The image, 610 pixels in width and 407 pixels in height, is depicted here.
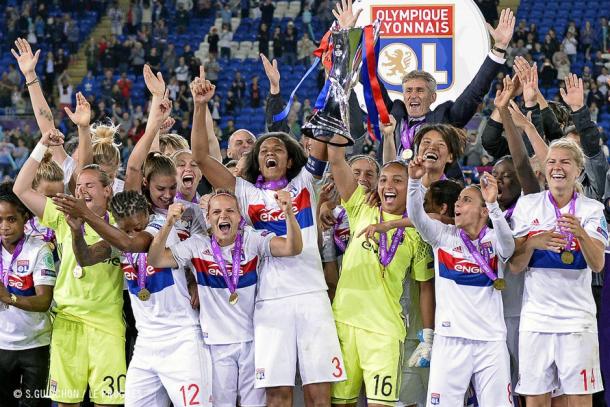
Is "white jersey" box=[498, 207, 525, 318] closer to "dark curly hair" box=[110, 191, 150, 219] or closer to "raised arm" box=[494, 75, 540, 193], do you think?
"raised arm" box=[494, 75, 540, 193]

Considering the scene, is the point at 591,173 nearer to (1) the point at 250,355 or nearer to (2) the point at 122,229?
(1) the point at 250,355

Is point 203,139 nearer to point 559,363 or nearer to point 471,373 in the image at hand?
point 471,373

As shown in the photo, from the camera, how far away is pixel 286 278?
6520mm

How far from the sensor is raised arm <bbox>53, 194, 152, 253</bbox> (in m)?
6.09

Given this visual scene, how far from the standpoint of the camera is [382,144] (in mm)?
7449

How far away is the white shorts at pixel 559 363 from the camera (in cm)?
629

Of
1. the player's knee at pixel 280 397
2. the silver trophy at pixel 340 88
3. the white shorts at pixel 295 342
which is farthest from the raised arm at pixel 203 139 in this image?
the player's knee at pixel 280 397

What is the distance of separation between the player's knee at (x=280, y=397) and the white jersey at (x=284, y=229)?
1.86 feet

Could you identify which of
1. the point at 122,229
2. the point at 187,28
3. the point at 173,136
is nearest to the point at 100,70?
the point at 187,28

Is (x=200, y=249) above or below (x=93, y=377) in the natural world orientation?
above

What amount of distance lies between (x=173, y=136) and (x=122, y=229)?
161 centimetres

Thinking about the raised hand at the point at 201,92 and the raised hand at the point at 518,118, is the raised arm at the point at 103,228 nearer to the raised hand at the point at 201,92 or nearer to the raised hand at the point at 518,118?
the raised hand at the point at 201,92

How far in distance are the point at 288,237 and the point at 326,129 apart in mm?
705

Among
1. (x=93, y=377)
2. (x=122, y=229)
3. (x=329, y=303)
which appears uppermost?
(x=122, y=229)
